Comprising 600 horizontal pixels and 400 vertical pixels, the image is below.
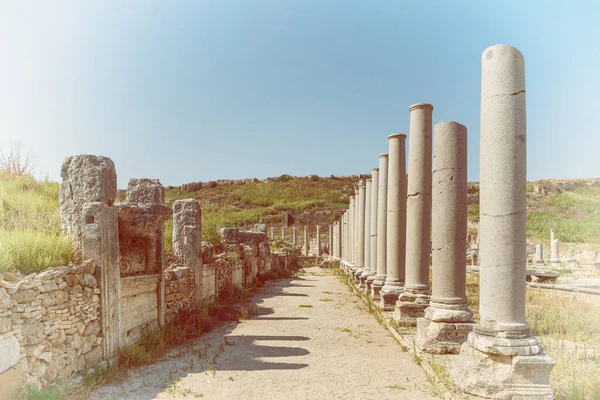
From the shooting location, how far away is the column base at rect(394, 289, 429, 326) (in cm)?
938

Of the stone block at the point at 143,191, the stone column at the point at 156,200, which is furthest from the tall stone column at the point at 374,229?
the stone block at the point at 143,191

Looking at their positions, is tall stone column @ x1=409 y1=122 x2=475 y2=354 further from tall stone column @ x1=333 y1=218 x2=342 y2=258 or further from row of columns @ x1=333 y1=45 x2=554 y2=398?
tall stone column @ x1=333 y1=218 x2=342 y2=258

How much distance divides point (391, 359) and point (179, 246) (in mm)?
5654

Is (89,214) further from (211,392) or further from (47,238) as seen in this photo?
(211,392)

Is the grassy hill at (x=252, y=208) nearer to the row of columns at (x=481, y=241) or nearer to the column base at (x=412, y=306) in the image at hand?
the row of columns at (x=481, y=241)

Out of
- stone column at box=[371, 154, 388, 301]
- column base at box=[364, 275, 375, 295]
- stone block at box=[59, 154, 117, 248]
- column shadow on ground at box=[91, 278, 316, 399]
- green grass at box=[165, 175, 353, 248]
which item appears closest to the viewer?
column shadow on ground at box=[91, 278, 316, 399]

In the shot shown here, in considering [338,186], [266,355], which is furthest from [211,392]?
[338,186]

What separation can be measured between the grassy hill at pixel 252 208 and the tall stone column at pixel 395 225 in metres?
Answer: 5.64

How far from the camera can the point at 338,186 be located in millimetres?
85250

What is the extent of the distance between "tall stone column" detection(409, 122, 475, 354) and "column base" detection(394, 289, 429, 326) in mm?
1622

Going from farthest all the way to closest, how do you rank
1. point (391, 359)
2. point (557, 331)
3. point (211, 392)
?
point (557, 331) → point (391, 359) → point (211, 392)

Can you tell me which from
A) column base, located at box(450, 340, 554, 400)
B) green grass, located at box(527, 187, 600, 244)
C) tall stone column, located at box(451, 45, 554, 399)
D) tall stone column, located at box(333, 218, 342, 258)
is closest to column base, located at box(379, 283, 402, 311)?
tall stone column, located at box(451, 45, 554, 399)

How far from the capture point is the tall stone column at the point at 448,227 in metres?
7.48

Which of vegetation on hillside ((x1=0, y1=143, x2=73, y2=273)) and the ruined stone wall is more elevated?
vegetation on hillside ((x1=0, y1=143, x2=73, y2=273))
